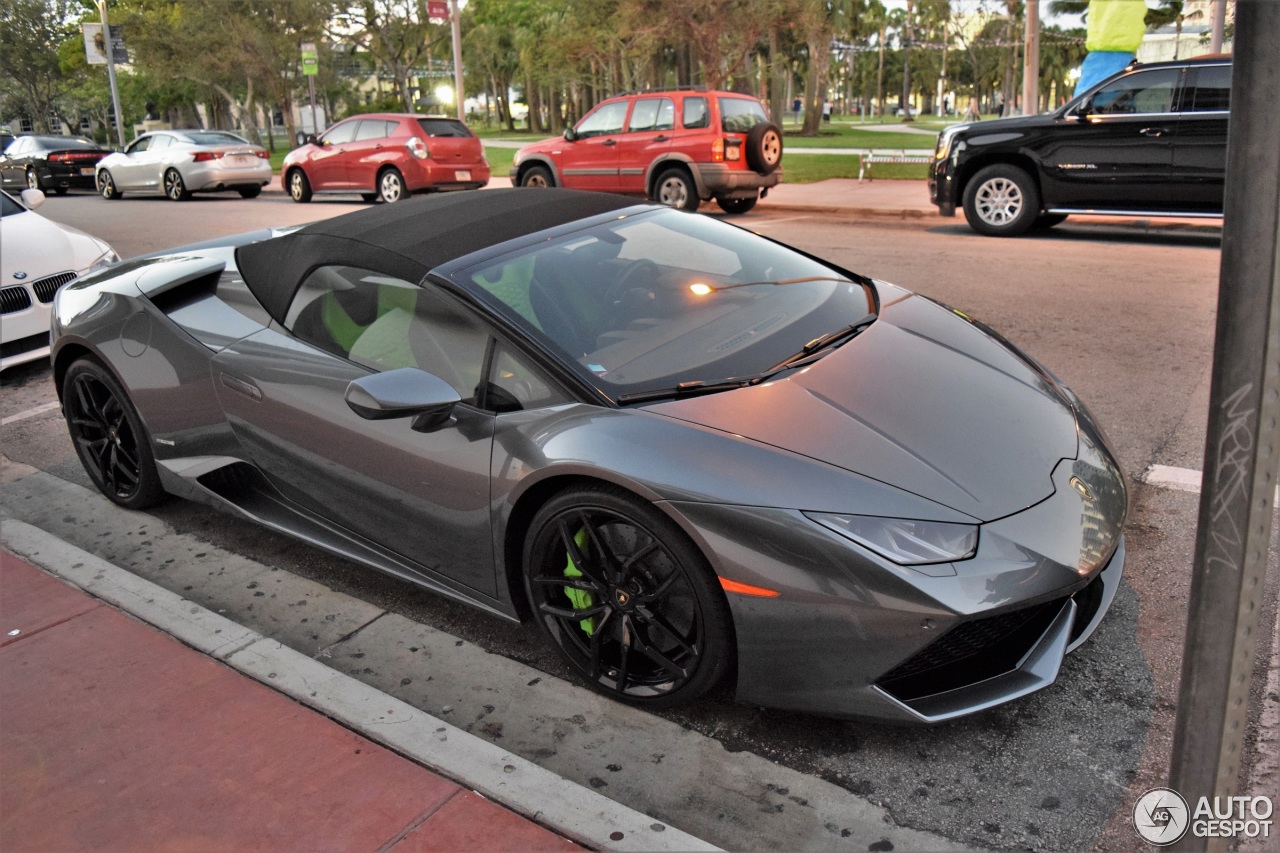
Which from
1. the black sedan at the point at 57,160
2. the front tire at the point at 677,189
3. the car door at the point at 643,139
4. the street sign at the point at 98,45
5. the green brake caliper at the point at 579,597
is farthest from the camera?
the street sign at the point at 98,45

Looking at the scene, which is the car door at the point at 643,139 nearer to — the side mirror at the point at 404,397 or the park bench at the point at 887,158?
the park bench at the point at 887,158

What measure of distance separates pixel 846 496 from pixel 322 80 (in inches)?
2308

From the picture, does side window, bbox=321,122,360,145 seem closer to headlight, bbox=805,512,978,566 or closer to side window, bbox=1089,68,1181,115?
side window, bbox=1089,68,1181,115

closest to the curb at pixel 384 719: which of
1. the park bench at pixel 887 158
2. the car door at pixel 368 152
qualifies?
the park bench at pixel 887 158

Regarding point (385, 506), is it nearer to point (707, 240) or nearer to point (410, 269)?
point (410, 269)

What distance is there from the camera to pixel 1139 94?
10.4m

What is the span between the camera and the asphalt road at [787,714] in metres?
2.53

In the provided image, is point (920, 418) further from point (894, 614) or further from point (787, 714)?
point (787, 714)

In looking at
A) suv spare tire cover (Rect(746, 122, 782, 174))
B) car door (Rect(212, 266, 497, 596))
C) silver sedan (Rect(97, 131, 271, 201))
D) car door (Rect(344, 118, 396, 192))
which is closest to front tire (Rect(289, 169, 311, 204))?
car door (Rect(344, 118, 396, 192))

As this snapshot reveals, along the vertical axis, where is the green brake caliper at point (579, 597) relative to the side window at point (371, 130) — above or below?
below

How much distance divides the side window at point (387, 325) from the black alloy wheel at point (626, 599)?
59 cm

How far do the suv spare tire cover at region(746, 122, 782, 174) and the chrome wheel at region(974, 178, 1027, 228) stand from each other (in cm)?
361

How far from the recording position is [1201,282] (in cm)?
852

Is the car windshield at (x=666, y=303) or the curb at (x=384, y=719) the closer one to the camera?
the curb at (x=384, y=719)
